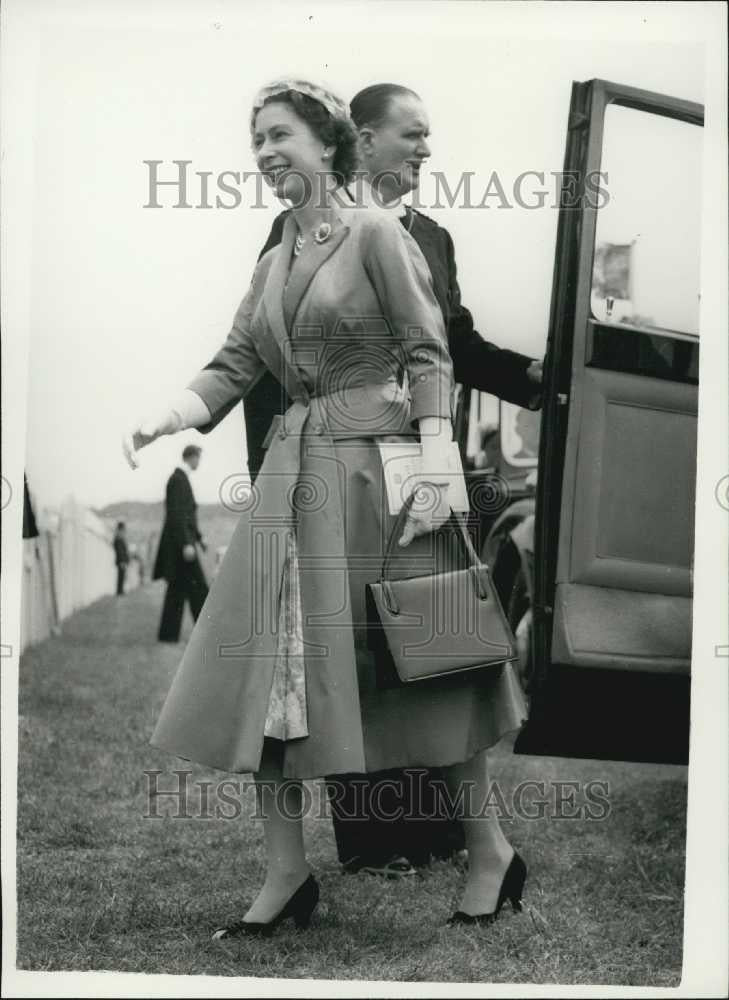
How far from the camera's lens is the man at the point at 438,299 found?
430 centimetres

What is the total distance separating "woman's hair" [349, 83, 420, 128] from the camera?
4.28 metres

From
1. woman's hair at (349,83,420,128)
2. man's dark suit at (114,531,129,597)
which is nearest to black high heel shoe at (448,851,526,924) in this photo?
man's dark suit at (114,531,129,597)

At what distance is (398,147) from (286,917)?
2177mm

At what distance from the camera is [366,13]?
14.0 feet

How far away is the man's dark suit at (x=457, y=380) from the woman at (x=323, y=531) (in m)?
0.09

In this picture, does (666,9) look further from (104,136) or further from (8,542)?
(8,542)

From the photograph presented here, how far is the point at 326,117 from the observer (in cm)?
425

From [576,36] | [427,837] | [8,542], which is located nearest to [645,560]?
[427,837]

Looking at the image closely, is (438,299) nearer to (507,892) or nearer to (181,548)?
(181,548)

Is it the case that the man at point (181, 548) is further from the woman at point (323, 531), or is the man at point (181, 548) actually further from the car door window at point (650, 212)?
the car door window at point (650, 212)

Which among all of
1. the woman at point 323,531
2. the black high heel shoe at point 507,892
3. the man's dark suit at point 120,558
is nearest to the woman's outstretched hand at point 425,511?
the woman at point 323,531

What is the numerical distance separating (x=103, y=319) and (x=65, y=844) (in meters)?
1.56

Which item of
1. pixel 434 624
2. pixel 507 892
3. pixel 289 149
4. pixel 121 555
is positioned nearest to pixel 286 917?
pixel 507 892

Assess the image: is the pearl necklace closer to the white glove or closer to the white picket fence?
the white glove
